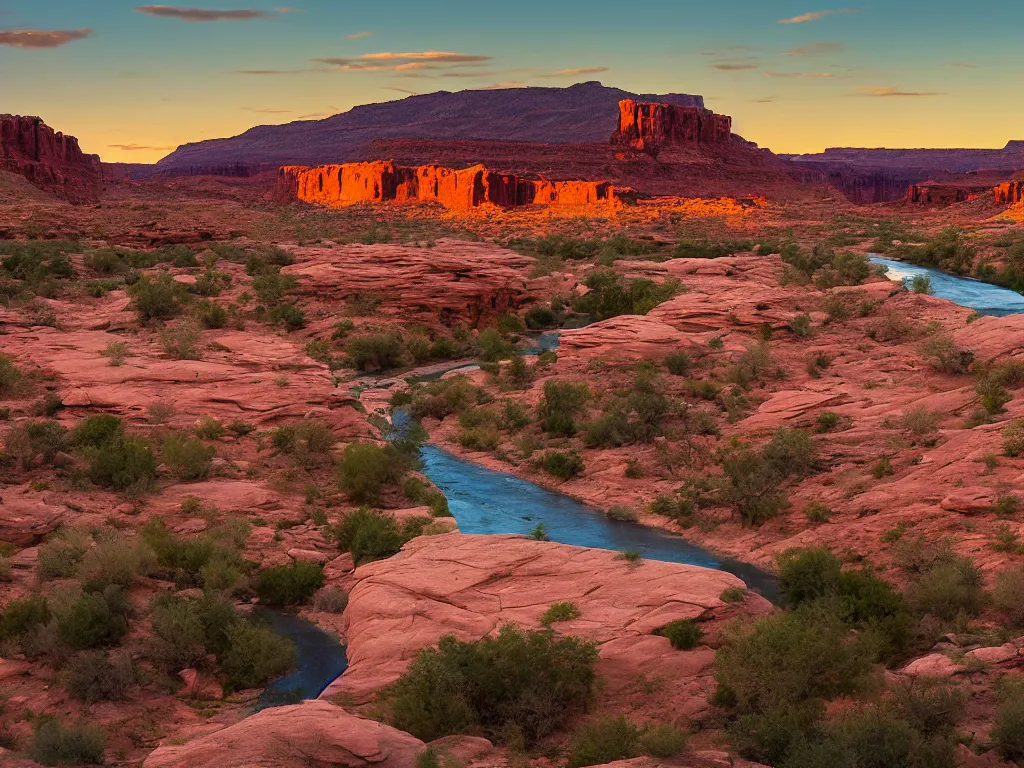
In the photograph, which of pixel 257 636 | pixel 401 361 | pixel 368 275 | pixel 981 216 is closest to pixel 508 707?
pixel 257 636

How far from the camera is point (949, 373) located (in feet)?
92.5

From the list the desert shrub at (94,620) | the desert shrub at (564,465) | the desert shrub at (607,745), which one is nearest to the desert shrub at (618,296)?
the desert shrub at (564,465)

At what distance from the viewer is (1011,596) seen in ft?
52.3

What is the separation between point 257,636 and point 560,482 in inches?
473

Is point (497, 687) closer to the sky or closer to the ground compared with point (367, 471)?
closer to the ground

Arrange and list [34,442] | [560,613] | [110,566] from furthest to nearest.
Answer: [34,442]
[110,566]
[560,613]

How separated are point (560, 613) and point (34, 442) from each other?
12908mm

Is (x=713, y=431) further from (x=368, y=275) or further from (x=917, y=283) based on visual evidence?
(x=368, y=275)

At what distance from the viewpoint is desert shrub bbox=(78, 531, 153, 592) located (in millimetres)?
17041

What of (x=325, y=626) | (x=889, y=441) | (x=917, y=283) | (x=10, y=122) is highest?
(x=10, y=122)

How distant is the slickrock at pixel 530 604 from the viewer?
579 inches

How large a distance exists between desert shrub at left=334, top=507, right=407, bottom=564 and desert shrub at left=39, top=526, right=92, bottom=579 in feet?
15.8

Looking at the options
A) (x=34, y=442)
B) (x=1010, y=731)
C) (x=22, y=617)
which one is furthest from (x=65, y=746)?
(x=34, y=442)

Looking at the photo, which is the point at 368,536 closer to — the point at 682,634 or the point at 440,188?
the point at 682,634
